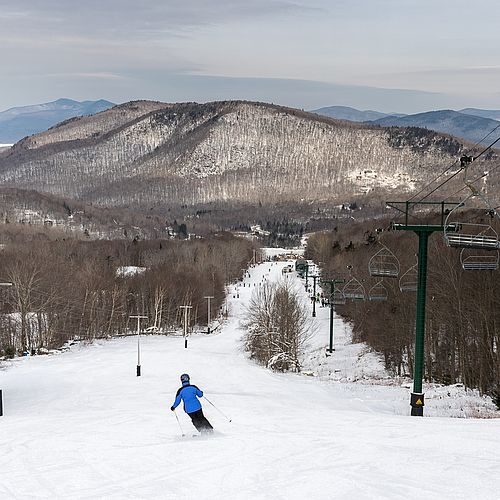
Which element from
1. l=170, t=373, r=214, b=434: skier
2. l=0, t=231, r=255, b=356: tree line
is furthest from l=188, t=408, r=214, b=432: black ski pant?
l=0, t=231, r=255, b=356: tree line

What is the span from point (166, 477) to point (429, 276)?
23.6 m

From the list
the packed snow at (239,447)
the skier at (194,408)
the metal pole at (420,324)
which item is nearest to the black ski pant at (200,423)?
the skier at (194,408)

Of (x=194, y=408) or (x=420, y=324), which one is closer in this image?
(x=194, y=408)

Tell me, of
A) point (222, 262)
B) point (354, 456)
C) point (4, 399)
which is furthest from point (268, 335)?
point (222, 262)

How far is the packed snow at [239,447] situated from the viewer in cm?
915

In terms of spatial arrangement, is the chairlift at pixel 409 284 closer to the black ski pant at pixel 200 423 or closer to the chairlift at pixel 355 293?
the chairlift at pixel 355 293

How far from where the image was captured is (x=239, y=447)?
37.9 feet

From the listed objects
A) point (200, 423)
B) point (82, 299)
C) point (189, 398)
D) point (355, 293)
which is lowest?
point (82, 299)

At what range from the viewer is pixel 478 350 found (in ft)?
90.9

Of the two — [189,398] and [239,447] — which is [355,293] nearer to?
[189,398]

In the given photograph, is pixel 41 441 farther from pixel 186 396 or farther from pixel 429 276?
pixel 429 276

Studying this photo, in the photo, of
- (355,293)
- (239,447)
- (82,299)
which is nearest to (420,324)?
(239,447)

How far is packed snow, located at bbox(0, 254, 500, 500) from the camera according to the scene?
915cm

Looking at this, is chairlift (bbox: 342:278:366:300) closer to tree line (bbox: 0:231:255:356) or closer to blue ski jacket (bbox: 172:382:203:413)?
blue ski jacket (bbox: 172:382:203:413)
